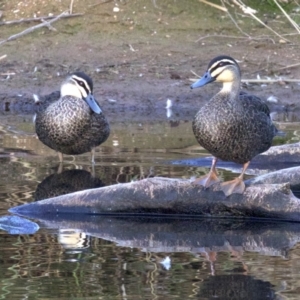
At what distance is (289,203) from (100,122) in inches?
133

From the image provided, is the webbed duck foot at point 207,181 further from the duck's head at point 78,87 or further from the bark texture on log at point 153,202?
the duck's head at point 78,87

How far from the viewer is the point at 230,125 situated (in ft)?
26.0

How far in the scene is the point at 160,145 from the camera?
11211 mm

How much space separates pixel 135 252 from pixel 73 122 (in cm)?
383

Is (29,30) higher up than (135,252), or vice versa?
(29,30)

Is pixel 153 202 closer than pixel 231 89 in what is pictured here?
Yes

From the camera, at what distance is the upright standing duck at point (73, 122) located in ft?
32.9

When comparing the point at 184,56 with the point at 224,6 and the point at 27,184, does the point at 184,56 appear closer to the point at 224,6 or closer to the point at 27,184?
the point at 224,6

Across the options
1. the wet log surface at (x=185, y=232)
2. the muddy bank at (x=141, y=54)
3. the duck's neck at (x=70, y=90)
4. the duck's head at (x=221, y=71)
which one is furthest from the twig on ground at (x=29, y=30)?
the wet log surface at (x=185, y=232)

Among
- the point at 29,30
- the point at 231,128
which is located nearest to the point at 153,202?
the point at 231,128

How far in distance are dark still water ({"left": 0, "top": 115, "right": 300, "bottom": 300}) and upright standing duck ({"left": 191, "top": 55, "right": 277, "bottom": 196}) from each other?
25.1 inches

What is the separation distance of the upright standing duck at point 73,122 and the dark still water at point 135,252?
0.35 meters

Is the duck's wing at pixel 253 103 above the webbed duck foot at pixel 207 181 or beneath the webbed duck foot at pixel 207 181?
above

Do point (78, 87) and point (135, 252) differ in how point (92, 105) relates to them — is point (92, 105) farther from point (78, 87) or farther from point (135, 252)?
point (135, 252)
